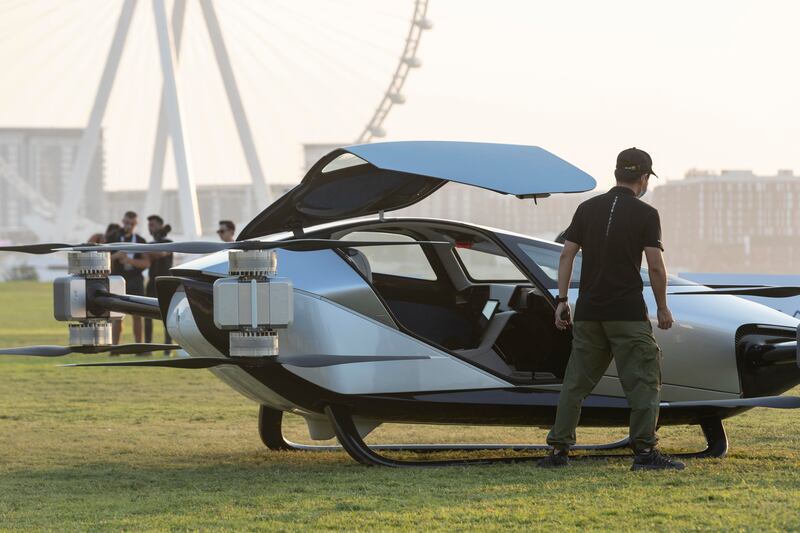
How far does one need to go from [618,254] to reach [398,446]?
7.56 ft

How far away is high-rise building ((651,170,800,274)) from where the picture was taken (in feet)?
241

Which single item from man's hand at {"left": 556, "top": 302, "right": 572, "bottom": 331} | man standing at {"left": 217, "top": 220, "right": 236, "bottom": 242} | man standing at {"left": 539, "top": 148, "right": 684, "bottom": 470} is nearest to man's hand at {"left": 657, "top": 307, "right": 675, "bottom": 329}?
man standing at {"left": 539, "top": 148, "right": 684, "bottom": 470}

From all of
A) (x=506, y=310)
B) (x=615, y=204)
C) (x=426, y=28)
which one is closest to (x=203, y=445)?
(x=506, y=310)

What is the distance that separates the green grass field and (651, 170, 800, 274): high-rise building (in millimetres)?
63428

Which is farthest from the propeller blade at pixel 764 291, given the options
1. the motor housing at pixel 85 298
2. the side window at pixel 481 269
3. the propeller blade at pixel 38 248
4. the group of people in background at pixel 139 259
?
the group of people in background at pixel 139 259

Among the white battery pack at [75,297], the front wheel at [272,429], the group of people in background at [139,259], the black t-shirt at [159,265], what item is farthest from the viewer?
the black t-shirt at [159,265]

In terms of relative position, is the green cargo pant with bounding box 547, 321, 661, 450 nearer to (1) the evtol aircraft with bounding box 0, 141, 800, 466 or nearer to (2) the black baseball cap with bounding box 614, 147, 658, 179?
(1) the evtol aircraft with bounding box 0, 141, 800, 466

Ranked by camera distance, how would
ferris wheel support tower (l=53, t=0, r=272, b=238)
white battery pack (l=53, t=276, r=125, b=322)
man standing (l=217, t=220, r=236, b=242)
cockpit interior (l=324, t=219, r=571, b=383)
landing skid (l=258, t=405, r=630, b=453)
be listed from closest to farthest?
white battery pack (l=53, t=276, r=125, b=322) → cockpit interior (l=324, t=219, r=571, b=383) → landing skid (l=258, t=405, r=630, b=453) → man standing (l=217, t=220, r=236, b=242) → ferris wheel support tower (l=53, t=0, r=272, b=238)

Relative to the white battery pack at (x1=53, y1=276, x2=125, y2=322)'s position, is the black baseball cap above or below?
above

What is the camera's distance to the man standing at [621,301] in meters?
6.76

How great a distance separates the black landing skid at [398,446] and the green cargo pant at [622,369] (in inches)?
28.2

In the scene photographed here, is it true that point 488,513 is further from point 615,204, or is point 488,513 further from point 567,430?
point 615,204

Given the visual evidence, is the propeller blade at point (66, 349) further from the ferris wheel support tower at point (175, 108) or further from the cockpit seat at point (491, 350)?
the ferris wheel support tower at point (175, 108)

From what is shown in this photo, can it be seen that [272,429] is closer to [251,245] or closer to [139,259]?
[251,245]
